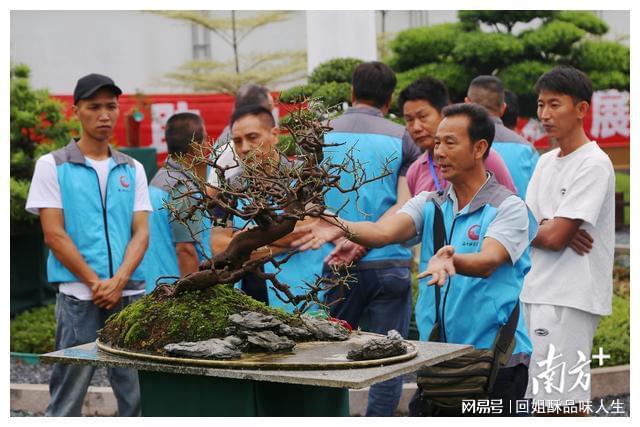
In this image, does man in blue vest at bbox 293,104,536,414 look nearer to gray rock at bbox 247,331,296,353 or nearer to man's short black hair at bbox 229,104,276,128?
gray rock at bbox 247,331,296,353

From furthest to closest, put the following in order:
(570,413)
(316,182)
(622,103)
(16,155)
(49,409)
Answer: (622,103) < (16,155) < (49,409) < (570,413) < (316,182)

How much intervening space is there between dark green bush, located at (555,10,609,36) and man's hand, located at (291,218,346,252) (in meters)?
7.66

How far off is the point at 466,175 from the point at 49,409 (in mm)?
2746

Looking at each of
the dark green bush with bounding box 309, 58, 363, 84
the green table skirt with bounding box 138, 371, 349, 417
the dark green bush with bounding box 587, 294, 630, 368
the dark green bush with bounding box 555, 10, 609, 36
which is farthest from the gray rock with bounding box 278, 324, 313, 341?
the dark green bush with bounding box 555, 10, 609, 36

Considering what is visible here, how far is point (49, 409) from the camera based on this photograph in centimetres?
612

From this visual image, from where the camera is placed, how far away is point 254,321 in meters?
4.20

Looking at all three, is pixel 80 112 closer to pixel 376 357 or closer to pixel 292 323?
pixel 292 323

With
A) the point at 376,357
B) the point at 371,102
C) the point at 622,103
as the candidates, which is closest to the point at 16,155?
the point at 371,102

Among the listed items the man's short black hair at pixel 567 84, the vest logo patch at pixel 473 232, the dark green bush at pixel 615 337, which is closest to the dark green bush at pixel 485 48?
the dark green bush at pixel 615 337

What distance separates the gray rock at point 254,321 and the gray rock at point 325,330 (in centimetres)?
17

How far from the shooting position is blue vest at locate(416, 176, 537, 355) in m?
4.87

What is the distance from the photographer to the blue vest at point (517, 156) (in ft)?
21.6

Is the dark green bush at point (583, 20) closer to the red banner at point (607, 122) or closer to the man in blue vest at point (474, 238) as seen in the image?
the red banner at point (607, 122)

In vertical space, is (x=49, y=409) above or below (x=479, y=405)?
below
